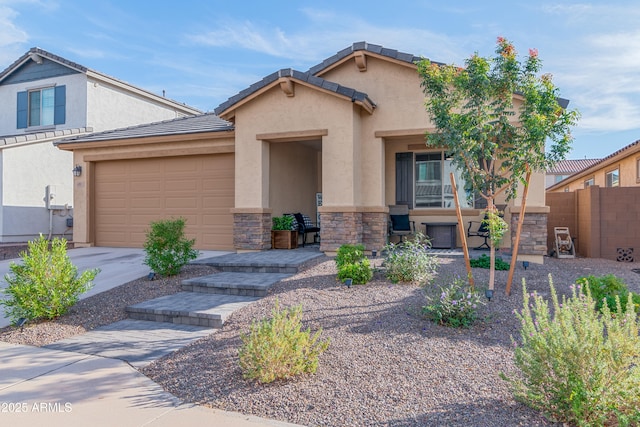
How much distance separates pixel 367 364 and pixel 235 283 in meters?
3.41

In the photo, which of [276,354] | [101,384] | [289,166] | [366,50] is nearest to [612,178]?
[366,50]

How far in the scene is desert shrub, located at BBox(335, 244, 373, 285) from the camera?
21.1 ft

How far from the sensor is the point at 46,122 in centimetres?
1670

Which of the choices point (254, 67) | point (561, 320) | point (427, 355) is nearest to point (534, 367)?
point (561, 320)

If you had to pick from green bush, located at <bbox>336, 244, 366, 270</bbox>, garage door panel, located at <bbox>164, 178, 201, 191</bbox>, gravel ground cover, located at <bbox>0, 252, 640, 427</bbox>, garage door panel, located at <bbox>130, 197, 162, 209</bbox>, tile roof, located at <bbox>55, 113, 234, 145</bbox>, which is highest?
tile roof, located at <bbox>55, 113, 234, 145</bbox>

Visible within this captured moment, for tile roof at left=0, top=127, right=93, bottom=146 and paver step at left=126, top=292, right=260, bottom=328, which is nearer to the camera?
paver step at left=126, top=292, right=260, bottom=328

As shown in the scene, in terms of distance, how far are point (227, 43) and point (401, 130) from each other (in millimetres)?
5748

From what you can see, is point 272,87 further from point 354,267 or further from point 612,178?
point 612,178

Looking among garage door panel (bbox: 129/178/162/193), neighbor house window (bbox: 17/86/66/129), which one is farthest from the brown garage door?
neighbor house window (bbox: 17/86/66/129)

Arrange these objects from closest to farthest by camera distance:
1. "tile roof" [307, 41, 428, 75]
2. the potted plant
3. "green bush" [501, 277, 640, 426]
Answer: "green bush" [501, 277, 640, 426] → "tile roof" [307, 41, 428, 75] → the potted plant

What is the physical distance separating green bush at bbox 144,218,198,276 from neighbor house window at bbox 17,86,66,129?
11.9 metres

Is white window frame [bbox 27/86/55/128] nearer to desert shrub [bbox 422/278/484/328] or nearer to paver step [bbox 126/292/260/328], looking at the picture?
paver step [bbox 126/292/260/328]

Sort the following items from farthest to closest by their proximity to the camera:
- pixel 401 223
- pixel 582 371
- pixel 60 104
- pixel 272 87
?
pixel 60 104 → pixel 401 223 → pixel 272 87 → pixel 582 371

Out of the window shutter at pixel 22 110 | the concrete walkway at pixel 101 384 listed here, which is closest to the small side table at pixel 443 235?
the concrete walkway at pixel 101 384
